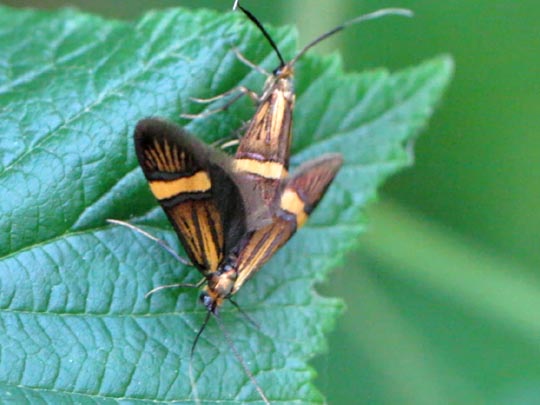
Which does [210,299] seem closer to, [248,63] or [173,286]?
[173,286]

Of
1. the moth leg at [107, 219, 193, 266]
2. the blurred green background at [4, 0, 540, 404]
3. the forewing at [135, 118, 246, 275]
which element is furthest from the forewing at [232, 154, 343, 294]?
the blurred green background at [4, 0, 540, 404]

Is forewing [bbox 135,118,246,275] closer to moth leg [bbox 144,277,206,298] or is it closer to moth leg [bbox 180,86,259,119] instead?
moth leg [bbox 144,277,206,298]

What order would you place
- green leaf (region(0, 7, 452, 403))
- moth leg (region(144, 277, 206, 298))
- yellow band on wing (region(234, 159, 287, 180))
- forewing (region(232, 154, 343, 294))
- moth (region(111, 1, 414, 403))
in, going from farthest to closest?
yellow band on wing (region(234, 159, 287, 180)) → forewing (region(232, 154, 343, 294)) → moth leg (region(144, 277, 206, 298)) → moth (region(111, 1, 414, 403)) → green leaf (region(0, 7, 452, 403))

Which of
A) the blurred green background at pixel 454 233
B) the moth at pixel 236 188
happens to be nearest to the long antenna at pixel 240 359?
the moth at pixel 236 188

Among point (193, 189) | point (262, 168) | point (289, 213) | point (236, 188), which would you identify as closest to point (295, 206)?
point (289, 213)

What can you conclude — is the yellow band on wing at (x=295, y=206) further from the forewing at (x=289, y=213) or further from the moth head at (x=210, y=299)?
the moth head at (x=210, y=299)

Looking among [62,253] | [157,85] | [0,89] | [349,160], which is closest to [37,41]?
[0,89]
